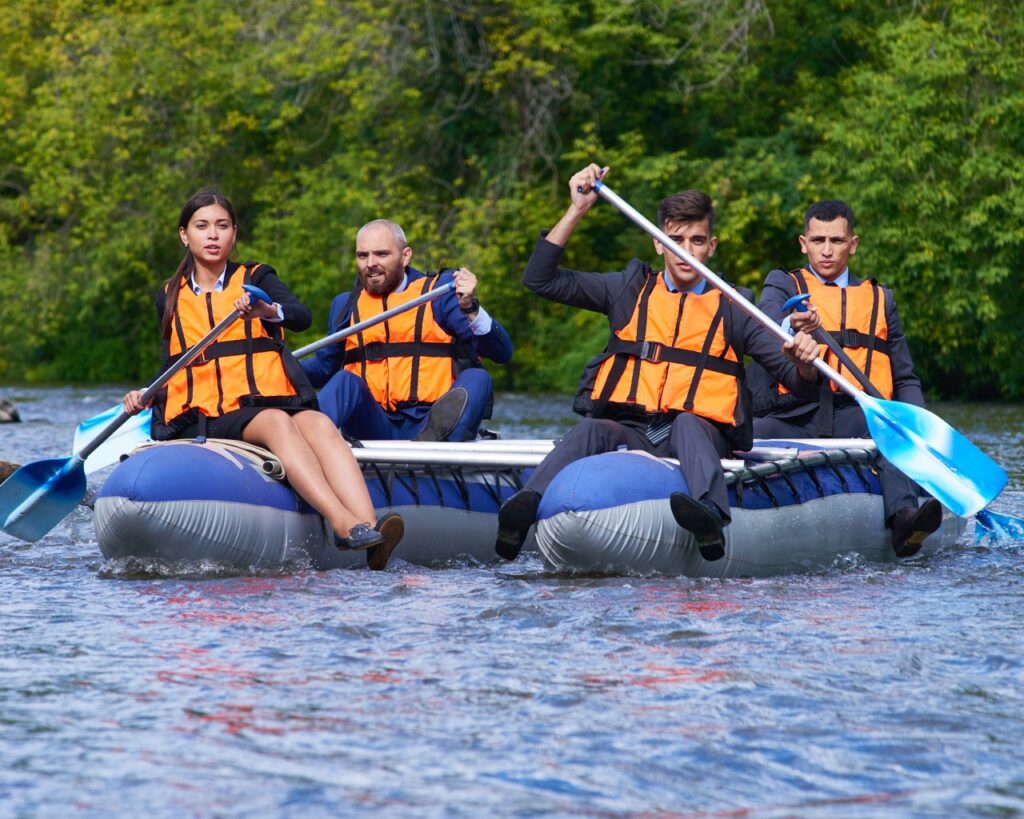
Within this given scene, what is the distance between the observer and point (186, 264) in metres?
5.73

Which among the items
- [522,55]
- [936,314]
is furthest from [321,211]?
[936,314]

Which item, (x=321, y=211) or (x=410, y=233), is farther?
(x=321, y=211)

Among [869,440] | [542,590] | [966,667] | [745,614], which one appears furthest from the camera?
[869,440]

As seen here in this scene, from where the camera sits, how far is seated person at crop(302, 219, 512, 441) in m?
6.41

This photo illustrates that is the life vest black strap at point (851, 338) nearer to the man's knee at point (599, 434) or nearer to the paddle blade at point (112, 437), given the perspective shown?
the man's knee at point (599, 434)

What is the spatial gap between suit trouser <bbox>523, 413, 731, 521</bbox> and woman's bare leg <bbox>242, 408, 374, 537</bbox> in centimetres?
59

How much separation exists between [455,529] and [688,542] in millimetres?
1034

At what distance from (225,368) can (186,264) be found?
1.40ft

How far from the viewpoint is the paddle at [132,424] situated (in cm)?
632

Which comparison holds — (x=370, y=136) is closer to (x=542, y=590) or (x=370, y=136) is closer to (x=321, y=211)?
(x=321, y=211)

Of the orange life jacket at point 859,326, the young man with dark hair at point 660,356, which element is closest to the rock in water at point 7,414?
the orange life jacket at point 859,326

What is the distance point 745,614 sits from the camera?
4.69m

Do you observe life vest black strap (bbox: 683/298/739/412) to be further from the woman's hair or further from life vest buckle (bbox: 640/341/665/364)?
the woman's hair

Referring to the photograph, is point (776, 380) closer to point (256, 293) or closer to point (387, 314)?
point (387, 314)
